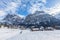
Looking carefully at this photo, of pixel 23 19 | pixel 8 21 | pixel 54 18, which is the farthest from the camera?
pixel 8 21

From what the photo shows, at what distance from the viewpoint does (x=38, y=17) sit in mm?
8062

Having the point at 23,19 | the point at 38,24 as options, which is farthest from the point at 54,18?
the point at 23,19

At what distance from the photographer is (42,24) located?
7.68 metres

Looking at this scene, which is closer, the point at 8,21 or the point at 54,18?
the point at 54,18

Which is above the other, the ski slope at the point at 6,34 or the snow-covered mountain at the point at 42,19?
the snow-covered mountain at the point at 42,19

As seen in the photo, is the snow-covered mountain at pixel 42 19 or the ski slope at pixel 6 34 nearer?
the ski slope at pixel 6 34

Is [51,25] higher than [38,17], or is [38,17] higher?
[38,17]

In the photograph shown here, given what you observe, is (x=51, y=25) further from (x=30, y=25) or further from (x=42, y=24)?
(x=30, y=25)

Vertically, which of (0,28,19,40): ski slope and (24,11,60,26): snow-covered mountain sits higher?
(24,11,60,26): snow-covered mountain

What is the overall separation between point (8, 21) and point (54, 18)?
9.85ft

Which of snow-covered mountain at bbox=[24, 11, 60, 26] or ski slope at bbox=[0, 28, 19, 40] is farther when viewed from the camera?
snow-covered mountain at bbox=[24, 11, 60, 26]

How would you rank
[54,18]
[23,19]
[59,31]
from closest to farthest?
[54,18]
[23,19]
[59,31]

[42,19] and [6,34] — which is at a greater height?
[42,19]

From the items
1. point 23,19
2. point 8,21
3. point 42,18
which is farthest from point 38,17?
point 8,21
